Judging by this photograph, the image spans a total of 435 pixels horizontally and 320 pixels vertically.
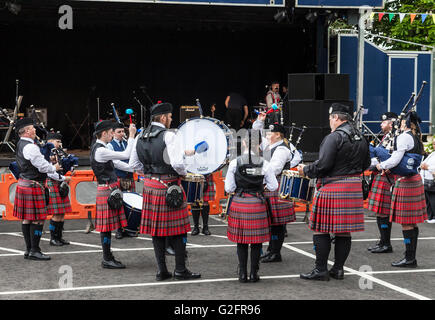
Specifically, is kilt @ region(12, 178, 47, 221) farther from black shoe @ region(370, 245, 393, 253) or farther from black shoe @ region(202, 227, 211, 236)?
black shoe @ region(370, 245, 393, 253)

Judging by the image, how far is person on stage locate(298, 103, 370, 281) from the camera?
5.23m

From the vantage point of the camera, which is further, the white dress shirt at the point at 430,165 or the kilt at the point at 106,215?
the white dress shirt at the point at 430,165

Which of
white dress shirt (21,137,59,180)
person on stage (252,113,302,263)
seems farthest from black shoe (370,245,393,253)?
white dress shirt (21,137,59,180)

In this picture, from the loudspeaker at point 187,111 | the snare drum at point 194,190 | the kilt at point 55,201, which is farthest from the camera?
the loudspeaker at point 187,111

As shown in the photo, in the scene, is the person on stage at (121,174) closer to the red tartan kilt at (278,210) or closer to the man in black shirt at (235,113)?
the red tartan kilt at (278,210)

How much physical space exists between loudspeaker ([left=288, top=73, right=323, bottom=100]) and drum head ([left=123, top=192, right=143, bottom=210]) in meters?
6.63

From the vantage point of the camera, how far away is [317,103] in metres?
12.4

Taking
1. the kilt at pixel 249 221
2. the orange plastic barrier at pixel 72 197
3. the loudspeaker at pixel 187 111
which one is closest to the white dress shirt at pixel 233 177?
the kilt at pixel 249 221

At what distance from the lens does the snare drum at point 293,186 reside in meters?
6.73

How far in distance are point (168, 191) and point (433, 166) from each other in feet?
15.7

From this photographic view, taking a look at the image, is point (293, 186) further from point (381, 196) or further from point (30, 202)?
point (30, 202)

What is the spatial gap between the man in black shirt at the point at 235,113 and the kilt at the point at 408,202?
27.4ft

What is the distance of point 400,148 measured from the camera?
611 cm

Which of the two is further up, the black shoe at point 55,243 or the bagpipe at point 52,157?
the bagpipe at point 52,157
